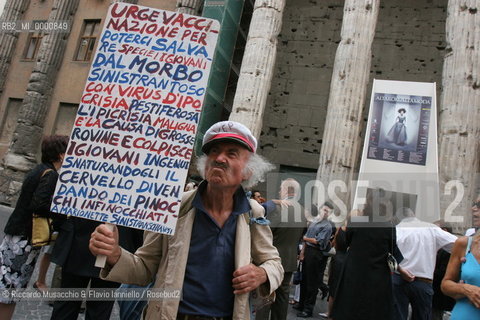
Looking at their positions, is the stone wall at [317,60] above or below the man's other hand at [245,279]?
above

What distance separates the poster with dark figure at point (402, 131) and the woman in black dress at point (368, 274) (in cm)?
521

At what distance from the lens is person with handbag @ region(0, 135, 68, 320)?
3.10 meters

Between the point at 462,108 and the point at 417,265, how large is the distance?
21.6 ft

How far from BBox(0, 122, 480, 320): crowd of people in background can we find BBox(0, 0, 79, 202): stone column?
11802 mm

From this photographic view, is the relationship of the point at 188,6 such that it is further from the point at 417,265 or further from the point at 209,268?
the point at 209,268

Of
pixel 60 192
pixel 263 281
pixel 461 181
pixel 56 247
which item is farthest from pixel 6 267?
pixel 461 181

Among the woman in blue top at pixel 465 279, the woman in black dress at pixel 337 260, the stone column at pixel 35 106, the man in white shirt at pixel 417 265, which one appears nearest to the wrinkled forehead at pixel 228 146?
the woman in blue top at pixel 465 279

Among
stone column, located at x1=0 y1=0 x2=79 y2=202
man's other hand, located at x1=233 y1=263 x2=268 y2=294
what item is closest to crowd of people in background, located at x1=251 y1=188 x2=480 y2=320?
man's other hand, located at x1=233 y1=263 x2=268 y2=294

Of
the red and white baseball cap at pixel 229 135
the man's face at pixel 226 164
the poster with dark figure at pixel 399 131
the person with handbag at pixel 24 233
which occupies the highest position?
the poster with dark figure at pixel 399 131

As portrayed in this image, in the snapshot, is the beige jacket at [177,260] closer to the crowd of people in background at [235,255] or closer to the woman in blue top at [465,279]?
the crowd of people in background at [235,255]

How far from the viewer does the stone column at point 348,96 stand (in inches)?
391

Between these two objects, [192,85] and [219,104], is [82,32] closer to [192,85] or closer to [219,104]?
[219,104]

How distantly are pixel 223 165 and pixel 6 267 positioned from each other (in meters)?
2.45

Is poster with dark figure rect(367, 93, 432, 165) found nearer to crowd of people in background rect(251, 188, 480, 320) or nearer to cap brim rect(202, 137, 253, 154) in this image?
crowd of people in background rect(251, 188, 480, 320)
